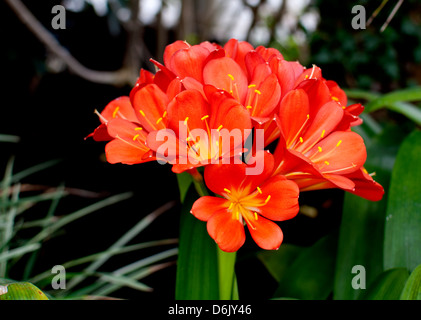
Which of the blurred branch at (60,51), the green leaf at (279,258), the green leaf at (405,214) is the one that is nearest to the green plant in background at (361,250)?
the green leaf at (405,214)

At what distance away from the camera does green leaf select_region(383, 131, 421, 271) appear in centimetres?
68

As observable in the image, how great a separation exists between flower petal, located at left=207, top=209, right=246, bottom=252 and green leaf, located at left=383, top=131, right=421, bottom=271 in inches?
16.1

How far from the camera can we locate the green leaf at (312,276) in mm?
764

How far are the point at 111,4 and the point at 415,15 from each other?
6.09 ft

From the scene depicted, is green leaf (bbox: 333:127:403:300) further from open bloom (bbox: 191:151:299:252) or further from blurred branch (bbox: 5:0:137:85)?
blurred branch (bbox: 5:0:137:85)

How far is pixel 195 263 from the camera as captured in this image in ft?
2.17

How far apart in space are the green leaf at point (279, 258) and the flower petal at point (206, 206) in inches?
18.9

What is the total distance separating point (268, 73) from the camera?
20.9 inches

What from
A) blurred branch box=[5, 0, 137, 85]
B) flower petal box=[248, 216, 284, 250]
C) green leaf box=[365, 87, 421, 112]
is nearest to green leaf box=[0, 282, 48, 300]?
flower petal box=[248, 216, 284, 250]

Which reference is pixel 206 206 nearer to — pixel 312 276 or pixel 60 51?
pixel 312 276

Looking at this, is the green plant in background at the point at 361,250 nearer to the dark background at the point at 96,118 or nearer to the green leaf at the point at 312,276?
the green leaf at the point at 312,276

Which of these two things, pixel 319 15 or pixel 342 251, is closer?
pixel 342 251
